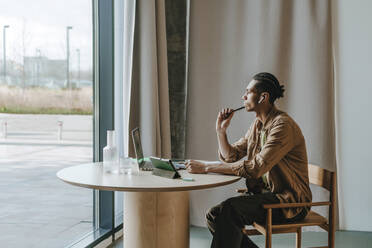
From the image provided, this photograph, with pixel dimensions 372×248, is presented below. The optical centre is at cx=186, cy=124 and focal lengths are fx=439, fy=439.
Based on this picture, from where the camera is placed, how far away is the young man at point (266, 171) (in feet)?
7.30

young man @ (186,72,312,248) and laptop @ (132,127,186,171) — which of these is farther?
laptop @ (132,127,186,171)

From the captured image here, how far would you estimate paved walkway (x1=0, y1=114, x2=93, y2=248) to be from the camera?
8.16 ft

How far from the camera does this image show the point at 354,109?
3.73 m

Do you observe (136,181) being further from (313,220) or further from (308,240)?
(308,240)

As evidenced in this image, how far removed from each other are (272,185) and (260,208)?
0.54ft

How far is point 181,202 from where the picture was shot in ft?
7.84

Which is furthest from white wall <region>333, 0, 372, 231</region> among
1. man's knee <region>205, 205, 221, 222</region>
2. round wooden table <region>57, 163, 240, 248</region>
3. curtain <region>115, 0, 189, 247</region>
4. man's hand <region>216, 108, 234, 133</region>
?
round wooden table <region>57, 163, 240, 248</region>

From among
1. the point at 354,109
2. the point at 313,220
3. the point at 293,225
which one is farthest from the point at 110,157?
the point at 354,109

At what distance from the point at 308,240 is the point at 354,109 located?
1172 millimetres

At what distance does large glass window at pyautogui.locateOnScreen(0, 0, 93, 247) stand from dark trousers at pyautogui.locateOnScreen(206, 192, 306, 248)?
46.0 inches

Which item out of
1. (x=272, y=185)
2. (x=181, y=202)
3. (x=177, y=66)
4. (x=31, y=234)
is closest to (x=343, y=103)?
(x=177, y=66)

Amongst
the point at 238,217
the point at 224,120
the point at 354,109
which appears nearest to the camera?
the point at 238,217

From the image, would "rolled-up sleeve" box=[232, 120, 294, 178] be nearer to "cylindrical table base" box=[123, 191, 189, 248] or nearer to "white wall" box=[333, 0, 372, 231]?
"cylindrical table base" box=[123, 191, 189, 248]

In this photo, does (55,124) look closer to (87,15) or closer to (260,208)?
(87,15)
